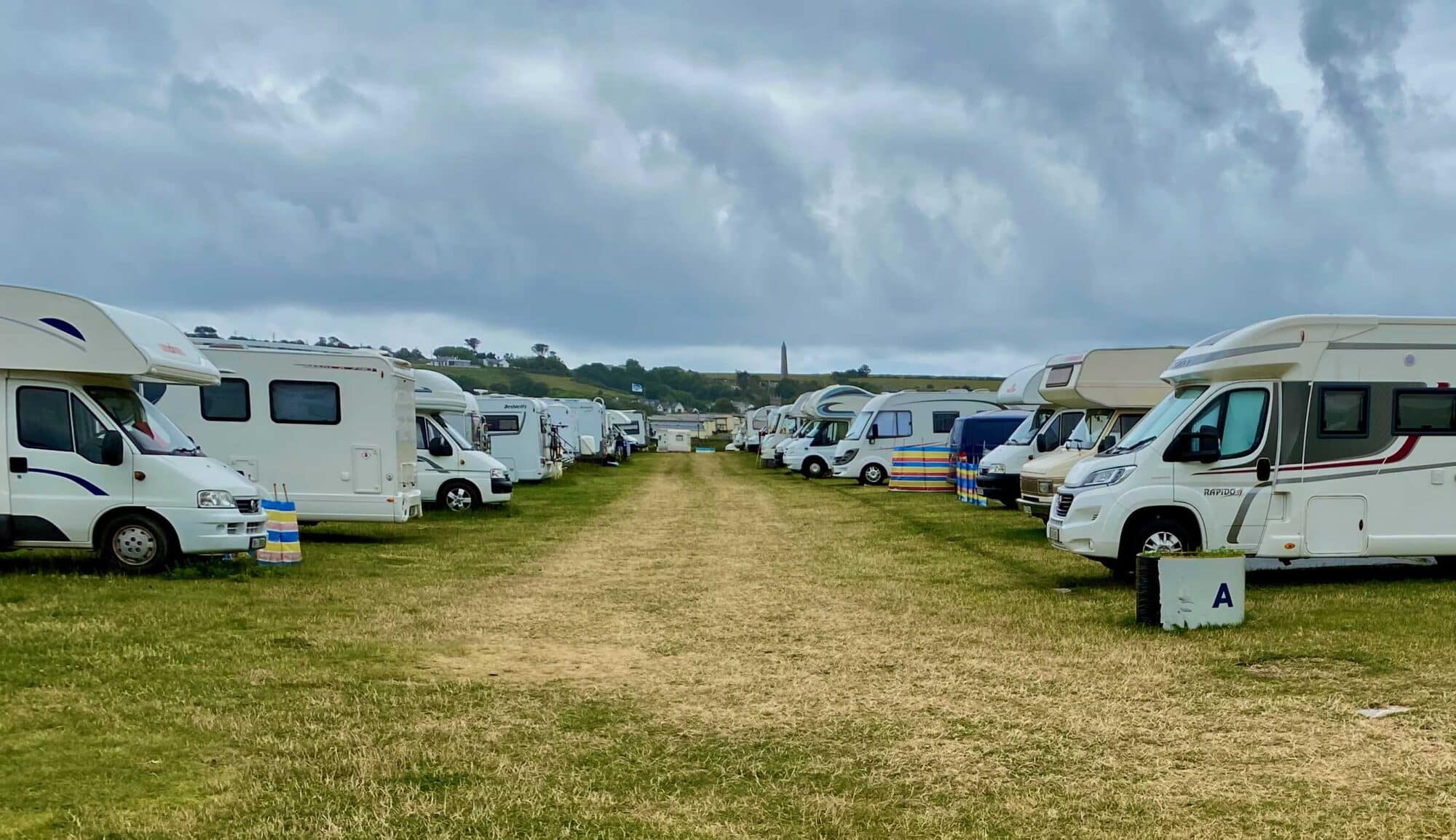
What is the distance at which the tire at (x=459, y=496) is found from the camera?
870 inches

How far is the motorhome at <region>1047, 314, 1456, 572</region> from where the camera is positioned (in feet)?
38.1

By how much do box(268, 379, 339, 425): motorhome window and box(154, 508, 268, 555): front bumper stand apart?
4483mm

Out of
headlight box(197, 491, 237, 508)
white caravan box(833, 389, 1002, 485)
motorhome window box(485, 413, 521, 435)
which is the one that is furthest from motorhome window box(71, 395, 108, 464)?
white caravan box(833, 389, 1002, 485)

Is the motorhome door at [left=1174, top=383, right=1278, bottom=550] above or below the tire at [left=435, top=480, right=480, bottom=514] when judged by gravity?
above

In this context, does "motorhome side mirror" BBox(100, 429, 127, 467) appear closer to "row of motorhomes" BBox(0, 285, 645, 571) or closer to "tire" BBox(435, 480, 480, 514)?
"row of motorhomes" BBox(0, 285, 645, 571)

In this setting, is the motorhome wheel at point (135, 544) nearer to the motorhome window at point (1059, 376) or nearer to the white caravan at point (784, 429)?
the motorhome window at point (1059, 376)

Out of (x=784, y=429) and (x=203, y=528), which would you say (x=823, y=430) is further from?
(x=203, y=528)

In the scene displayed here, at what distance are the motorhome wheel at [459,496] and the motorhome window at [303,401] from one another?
5.52 meters

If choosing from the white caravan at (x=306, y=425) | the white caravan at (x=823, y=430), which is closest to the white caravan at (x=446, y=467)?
the white caravan at (x=306, y=425)

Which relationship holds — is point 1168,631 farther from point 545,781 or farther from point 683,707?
point 545,781

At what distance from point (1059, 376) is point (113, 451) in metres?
13.1

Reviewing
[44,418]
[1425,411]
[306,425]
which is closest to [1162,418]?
[1425,411]

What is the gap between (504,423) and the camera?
31.9m

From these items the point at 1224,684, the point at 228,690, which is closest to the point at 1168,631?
the point at 1224,684
